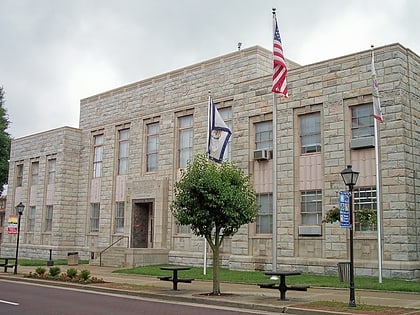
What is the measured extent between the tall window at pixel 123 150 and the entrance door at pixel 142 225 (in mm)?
3139

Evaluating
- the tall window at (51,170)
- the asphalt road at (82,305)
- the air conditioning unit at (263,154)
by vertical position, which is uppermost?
the tall window at (51,170)

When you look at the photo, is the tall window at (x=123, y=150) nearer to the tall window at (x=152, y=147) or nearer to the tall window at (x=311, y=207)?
the tall window at (x=152, y=147)

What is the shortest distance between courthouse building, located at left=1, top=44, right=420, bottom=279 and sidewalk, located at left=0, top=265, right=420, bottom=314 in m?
2.91

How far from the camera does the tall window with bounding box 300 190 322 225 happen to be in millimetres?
23578

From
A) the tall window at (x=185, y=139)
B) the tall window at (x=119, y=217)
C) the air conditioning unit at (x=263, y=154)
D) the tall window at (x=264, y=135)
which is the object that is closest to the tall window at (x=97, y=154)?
the tall window at (x=119, y=217)

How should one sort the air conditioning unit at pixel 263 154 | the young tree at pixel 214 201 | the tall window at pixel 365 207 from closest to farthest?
the young tree at pixel 214 201, the tall window at pixel 365 207, the air conditioning unit at pixel 263 154

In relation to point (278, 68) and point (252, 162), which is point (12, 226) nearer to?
point (252, 162)

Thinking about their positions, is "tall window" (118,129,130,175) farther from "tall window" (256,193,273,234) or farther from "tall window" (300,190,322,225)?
"tall window" (300,190,322,225)

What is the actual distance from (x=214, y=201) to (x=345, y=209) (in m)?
4.13

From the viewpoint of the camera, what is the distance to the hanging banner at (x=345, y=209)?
1491 cm

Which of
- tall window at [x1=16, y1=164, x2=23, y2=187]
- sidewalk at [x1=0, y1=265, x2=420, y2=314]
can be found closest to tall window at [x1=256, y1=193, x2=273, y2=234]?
sidewalk at [x1=0, y1=265, x2=420, y2=314]

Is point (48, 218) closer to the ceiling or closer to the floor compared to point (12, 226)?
closer to the ceiling

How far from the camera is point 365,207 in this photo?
22109mm

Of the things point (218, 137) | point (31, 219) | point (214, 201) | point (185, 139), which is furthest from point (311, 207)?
point (31, 219)
